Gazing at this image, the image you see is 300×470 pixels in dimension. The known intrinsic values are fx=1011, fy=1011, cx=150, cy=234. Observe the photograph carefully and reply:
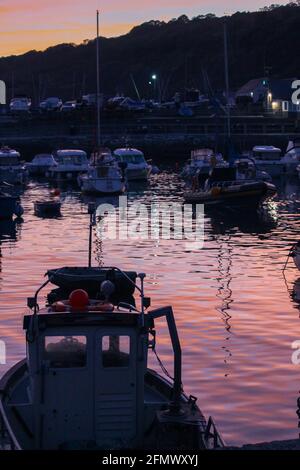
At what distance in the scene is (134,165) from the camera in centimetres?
8825

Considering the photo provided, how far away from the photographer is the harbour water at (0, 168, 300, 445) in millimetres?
22719

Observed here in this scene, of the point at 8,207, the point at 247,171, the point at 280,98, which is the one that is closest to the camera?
the point at 8,207

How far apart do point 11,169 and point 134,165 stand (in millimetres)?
10656

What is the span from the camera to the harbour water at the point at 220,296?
22719 mm

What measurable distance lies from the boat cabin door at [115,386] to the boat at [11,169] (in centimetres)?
6734

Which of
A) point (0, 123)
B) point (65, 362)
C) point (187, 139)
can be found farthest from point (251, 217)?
point (0, 123)

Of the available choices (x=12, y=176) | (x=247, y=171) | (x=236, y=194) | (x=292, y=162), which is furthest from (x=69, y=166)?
(x=236, y=194)

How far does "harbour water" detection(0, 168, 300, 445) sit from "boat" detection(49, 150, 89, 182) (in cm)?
2574

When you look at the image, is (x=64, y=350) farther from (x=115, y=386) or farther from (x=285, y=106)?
(x=285, y=106)

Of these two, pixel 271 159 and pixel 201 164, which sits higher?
pixel 271 159

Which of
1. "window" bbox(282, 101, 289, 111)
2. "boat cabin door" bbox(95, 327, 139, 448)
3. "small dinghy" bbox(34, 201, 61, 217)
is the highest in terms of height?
"window" bbox(282, 101, 289, 111)

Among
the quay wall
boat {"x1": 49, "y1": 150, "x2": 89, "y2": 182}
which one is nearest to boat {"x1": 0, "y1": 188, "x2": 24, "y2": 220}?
boat {"x1": 49, "y1": 150, "x2": 89, "y2": 182}

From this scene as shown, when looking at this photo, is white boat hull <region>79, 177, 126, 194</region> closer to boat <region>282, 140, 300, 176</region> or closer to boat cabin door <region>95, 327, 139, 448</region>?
boat <region>282, 140, 300, 176</region>
